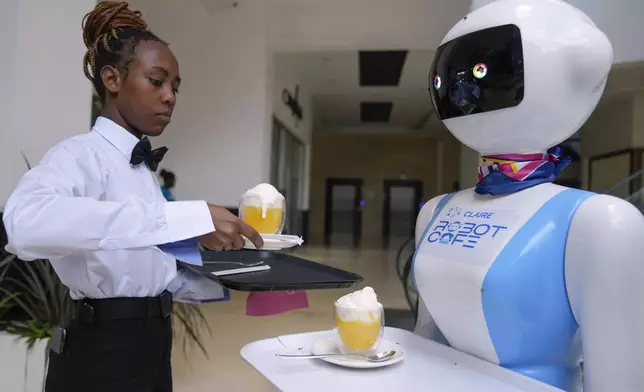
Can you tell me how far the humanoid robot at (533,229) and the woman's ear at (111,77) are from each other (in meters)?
0.78

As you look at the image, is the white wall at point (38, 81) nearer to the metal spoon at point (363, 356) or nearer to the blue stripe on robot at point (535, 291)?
the metal spoon at point (363, 356)

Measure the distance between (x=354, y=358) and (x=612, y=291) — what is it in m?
0.50

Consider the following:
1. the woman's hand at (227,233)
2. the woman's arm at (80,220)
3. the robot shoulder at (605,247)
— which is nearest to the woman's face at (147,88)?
the woman's arm at (80,220)

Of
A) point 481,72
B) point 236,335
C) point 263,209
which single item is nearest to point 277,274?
point 263,209

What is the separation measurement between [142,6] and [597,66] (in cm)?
531

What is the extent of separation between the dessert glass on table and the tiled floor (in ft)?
2.25

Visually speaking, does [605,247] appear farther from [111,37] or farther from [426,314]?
[111,37]

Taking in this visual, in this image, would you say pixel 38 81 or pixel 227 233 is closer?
pixel 227 233

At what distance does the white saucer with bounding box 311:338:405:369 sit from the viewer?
98 cm

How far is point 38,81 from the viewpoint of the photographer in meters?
2.60

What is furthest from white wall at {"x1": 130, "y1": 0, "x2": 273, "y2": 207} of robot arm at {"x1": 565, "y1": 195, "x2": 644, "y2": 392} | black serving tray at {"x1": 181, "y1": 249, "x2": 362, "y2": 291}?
robot arm at {"x1": 565, "y1": 195, "x2": 644, "y2": 392}

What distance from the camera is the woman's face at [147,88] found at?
120 cm

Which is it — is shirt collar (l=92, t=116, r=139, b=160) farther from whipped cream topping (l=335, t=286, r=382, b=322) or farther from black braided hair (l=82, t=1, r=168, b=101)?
whipped cream topping (l=335, t=286, r=382, b=322)

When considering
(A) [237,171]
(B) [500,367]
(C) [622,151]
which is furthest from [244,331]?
(C) [622,151]
